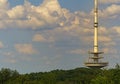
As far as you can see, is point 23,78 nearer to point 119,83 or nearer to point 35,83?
point 35,83

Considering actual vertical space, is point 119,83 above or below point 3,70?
below

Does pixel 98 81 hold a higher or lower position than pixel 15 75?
lower

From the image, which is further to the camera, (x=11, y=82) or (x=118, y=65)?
(x=11, y=82)

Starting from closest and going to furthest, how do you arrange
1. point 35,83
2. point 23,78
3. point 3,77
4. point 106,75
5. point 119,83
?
point 119,83 → point 106,75 → point 35,83 → point 23,78 → point 3,77

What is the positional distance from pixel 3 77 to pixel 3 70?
411cm

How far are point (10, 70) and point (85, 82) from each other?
37.4m

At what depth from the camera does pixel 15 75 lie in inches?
7672

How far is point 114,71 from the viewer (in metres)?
106

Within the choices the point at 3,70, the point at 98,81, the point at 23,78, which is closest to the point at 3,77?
the point at 3,70

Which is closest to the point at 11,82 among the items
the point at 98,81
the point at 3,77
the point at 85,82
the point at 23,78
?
the point at 23,78

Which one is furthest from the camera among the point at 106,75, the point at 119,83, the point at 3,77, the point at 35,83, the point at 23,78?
the point at 3,77

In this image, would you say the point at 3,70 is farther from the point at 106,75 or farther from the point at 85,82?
the point at 106,75

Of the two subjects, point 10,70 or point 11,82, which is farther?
point 10,70

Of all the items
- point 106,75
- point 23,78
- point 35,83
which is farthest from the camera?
point 23,78
